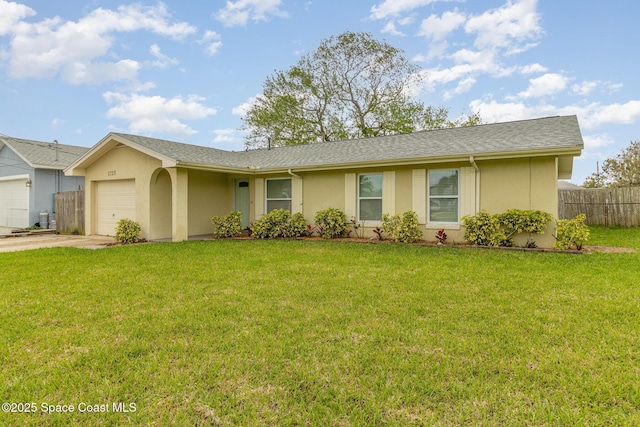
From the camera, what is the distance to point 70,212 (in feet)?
45.0

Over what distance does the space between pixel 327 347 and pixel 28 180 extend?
1838cm

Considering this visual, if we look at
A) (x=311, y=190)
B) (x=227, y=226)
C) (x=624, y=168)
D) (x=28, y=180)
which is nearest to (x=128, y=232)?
(x=227, y=226)

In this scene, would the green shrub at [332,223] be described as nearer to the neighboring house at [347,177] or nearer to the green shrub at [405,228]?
the neighboring house at [347,177]

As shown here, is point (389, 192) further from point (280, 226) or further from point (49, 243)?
point (49, 243)

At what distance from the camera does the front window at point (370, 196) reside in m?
10.4

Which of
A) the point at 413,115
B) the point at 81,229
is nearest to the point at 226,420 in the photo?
the point at 81,229

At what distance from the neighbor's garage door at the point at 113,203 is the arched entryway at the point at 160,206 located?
0.98 metres

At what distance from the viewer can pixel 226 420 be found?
208 centimetres

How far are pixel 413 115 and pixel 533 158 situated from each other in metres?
16.0

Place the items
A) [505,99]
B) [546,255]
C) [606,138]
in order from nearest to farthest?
[546,255]
[505,99]
[606,138]

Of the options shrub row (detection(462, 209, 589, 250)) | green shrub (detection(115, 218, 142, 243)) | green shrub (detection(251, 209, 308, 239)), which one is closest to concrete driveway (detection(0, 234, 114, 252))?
green shrub (detection(115, 218, 142, 243))

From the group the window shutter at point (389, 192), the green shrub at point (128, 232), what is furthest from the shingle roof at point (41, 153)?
the window shutter at point (389, 192)

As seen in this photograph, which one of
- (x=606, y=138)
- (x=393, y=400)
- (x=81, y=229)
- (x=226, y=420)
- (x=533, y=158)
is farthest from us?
(x=606, y=138)

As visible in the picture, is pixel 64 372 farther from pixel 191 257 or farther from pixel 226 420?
pixel 191 257
